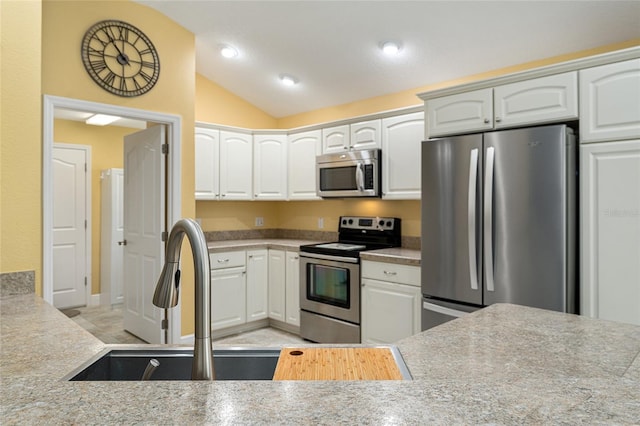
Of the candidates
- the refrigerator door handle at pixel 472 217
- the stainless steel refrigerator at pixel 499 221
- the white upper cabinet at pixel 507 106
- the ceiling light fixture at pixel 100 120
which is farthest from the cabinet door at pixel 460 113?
the ceiling light fixture at pixel 100 120

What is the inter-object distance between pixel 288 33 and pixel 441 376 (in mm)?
3208

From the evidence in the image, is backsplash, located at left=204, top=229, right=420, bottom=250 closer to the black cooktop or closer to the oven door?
the black cooktop

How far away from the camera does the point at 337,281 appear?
3.72 m

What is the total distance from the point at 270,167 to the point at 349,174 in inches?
43.1

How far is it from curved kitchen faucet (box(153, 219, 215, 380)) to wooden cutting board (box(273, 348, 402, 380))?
0.83 feet

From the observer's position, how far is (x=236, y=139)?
451 cm

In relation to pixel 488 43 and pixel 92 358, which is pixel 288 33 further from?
pixel 92 358

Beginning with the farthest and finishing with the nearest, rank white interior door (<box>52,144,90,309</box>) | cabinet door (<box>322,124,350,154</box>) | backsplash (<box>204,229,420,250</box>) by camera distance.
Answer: white interior door (<box>52,144,90,309</box>) → backsplash (<box>204,229,420,250</box>) → cabinet door (<box>322,124,350,154</box>)

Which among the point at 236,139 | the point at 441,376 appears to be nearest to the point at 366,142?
the point at 236,139

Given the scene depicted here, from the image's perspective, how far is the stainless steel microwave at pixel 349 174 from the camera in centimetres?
381

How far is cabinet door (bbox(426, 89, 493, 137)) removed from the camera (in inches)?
107

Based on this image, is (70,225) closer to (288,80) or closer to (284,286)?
(284,286)

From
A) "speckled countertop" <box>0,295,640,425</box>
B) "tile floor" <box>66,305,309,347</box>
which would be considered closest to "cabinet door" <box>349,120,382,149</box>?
"tile floor" <box>66,305,309,347</box>

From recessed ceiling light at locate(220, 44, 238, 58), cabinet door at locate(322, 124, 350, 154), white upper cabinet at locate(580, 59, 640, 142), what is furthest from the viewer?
cabinet door at locate(322, 124, 350, 154)
